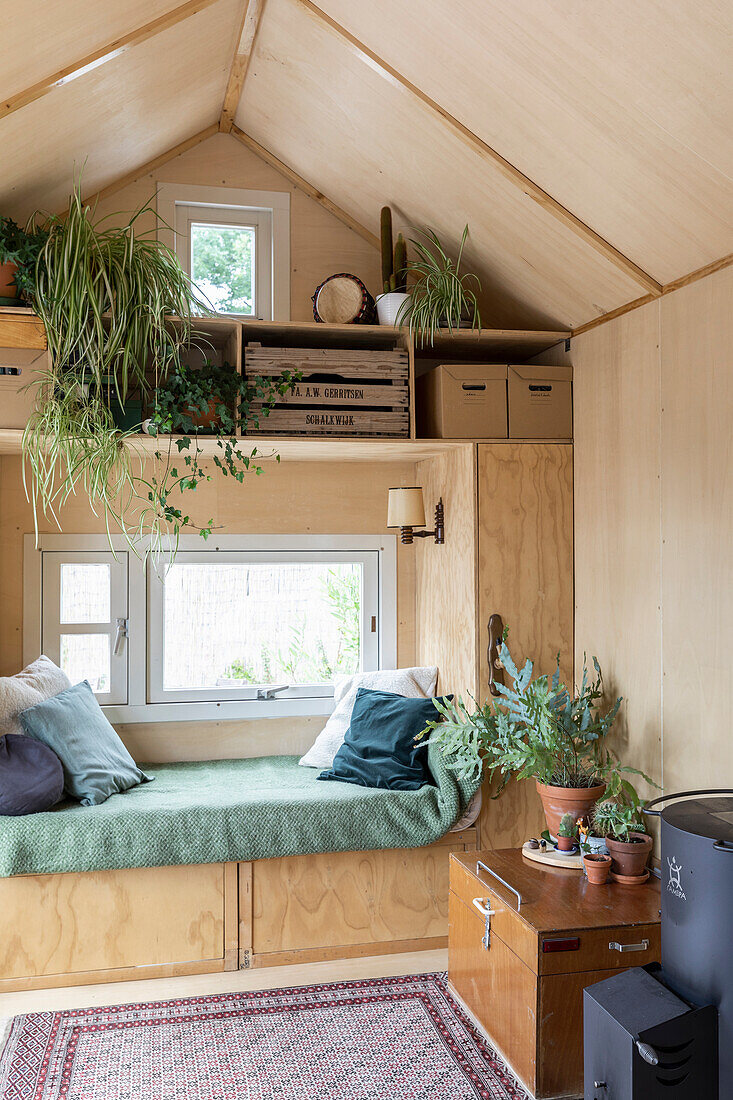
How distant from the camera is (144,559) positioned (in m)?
3.83

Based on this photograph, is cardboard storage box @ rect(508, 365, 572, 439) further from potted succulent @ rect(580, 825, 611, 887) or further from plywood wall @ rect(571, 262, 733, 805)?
potted succulent @ rect(580, 825, 611, 887)

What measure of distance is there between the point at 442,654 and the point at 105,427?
5.46 feet

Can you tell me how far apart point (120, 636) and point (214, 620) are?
1.36 feet

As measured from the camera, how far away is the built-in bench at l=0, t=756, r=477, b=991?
297cm

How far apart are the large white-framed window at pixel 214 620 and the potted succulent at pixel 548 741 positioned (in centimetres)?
86

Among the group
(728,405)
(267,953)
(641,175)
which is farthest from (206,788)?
(641,175)

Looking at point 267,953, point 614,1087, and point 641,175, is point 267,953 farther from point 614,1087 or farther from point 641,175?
point 641,175

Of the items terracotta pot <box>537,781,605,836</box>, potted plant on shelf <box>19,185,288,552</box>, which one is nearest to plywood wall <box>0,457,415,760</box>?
potted plant on shelf <box>19,185,288,552</box>

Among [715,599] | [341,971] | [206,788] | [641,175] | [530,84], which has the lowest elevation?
[341,971]

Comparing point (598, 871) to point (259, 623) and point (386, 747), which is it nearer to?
point (386, 747)

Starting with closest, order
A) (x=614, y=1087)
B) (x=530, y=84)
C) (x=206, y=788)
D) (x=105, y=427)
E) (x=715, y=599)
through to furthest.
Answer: (x=614, y=1087), (x=530, y=84), (x=715, y=599), (x=105, y=427), (x=206, y=788)

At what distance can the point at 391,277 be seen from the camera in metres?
3.47

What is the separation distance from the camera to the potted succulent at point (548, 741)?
9.61 ft

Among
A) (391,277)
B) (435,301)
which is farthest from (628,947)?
(391,277)
